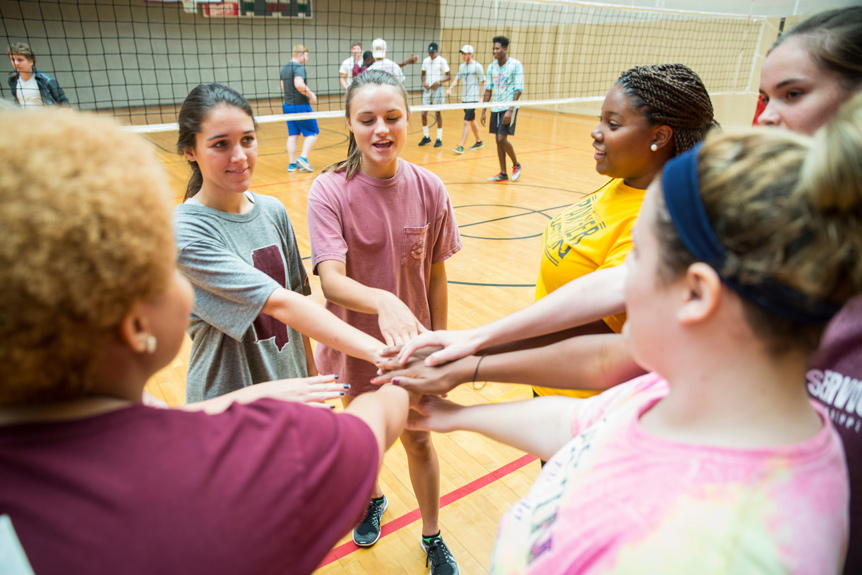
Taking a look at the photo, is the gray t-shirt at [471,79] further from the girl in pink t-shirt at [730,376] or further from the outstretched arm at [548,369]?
the girl in pink t-shirt at [730,376]

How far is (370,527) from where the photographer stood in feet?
7.18

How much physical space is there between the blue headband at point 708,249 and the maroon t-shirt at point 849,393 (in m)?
0.28

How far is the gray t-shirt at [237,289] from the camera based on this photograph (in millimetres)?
1473

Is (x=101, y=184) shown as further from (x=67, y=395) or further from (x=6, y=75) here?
(x=6, y=75)

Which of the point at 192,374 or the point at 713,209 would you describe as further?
the point at 192,374

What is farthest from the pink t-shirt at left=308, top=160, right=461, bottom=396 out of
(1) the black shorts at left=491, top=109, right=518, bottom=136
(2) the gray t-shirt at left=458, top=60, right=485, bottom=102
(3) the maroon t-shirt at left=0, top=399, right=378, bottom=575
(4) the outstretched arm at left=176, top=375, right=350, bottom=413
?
(2) the gray t-shirt at left=458, top=60, right=485, bottom=102

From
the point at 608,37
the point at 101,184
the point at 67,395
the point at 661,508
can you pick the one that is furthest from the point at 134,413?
the point at 608,37

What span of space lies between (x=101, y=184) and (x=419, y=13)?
16767 mm

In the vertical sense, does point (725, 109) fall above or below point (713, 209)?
below

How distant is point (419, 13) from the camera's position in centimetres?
1539

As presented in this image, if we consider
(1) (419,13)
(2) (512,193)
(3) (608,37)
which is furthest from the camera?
(1) (419,13)

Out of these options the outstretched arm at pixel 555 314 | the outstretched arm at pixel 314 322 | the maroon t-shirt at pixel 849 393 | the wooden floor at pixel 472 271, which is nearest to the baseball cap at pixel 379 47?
the wooden floor at pixel 472 271

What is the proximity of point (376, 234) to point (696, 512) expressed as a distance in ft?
4.59

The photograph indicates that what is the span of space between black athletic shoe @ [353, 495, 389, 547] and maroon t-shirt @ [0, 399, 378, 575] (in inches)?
63.1
